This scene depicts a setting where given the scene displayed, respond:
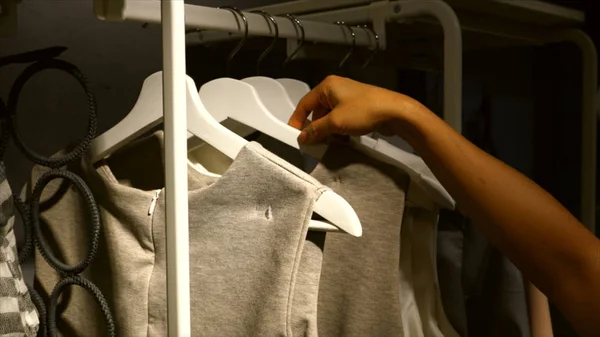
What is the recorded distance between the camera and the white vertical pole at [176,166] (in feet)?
1.76

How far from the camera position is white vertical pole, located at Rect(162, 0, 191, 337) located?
1.76ft

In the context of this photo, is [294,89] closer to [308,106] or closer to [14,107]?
[308,106]

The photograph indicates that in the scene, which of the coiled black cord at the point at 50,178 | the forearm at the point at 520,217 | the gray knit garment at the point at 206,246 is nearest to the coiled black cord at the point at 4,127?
the coiled black cord at the point at 50,178

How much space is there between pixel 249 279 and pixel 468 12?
689 millimetres

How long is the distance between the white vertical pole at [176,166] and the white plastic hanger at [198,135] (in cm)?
19

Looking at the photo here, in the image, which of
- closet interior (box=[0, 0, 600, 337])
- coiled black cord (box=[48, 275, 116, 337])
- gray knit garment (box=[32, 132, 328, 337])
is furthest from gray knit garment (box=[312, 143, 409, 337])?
coiled black cord (box=[48, 275, 116, 337])

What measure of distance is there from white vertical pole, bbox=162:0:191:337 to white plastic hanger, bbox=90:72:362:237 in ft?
0.61

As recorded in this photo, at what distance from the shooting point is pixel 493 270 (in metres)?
0.94

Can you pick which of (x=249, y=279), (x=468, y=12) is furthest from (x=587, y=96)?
(x=249, y=279)

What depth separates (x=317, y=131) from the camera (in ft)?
2.63

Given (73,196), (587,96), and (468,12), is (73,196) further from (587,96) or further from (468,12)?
(587,96)

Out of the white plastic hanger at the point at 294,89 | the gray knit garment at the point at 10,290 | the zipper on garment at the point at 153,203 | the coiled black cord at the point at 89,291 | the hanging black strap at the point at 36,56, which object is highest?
the hanging black strap at the point at 36,56

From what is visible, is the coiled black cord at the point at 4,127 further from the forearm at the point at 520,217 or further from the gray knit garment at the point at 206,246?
the forearm at the point at 520,217

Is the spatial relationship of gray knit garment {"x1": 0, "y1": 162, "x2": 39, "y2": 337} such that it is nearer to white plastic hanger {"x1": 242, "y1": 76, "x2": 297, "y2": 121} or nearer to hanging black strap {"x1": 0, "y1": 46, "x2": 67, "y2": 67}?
hanging black strap {"x1": 0, "y1": 46, "x2": 67, "y2": 67}
